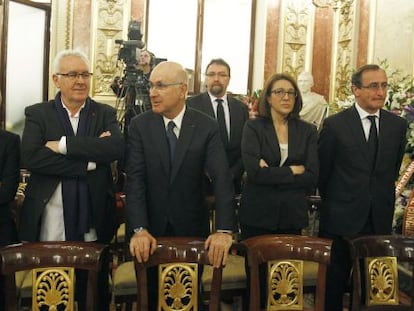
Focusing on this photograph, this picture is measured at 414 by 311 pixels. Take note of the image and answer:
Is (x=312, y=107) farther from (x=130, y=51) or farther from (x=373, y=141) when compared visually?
(x=373, y=141)

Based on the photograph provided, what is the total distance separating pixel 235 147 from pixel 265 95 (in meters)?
0.70

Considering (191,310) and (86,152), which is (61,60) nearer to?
(86,152)

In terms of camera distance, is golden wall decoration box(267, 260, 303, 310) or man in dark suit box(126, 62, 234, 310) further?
man in dark suit box(126, 62, 234, 310)

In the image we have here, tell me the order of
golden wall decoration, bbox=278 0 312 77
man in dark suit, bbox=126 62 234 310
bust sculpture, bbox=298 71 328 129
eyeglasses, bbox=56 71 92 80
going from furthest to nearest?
golden wall decoration, bbox=278 0 312 77 < bust sculpture, bbox=298 71 328 129 < eyeglasses, bbox=56 71 92 80 < man in dark suit, bbox=126 62 234 310

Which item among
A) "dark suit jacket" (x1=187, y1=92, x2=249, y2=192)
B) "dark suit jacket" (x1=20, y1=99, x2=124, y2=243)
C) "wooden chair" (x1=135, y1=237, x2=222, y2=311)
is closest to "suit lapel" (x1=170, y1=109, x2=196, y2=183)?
"dark suit jacket" (x1=20, y1=99, x2=124, y2=243)

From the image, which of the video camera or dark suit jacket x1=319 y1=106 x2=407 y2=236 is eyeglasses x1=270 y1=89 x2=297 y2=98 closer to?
dark suit jacket x1=319 y1=106 x2=407 y2=236

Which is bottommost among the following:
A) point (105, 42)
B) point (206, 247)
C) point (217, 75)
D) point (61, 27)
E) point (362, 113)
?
point (206, 247)

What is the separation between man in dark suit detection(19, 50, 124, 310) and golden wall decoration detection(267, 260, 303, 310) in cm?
79

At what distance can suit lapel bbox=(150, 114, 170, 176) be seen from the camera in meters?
2.26

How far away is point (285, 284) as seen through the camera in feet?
6.47

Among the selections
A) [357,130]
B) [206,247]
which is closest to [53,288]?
[206,247]

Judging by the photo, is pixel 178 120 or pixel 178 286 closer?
pixel 178 286

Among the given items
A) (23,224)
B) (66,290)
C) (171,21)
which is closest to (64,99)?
(23,224)

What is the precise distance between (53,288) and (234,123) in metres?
1.91
